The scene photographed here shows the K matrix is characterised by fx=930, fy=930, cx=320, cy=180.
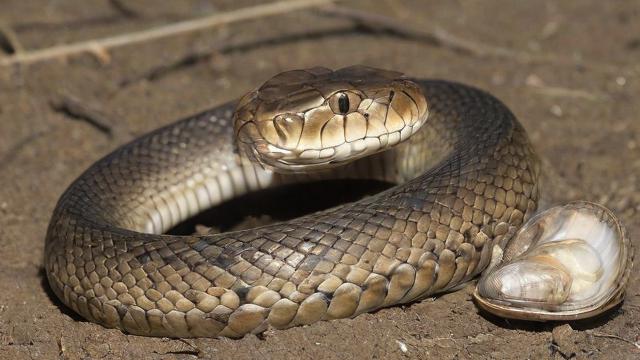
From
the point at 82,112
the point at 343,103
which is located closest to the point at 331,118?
the point at 343,103

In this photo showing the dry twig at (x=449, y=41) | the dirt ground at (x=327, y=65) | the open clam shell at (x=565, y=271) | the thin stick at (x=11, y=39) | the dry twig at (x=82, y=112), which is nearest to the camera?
the open clam shell at (x=565, y=271)

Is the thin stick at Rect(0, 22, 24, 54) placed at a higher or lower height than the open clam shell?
lower

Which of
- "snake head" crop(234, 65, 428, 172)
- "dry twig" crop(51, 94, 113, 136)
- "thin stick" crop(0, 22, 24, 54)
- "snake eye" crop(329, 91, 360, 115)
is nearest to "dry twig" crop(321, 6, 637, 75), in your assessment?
"dry twig" crop(51, 94, 113, 136)

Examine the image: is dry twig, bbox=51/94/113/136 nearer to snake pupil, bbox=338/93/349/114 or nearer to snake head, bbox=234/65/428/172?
snake head, bbox=234/65/428/172

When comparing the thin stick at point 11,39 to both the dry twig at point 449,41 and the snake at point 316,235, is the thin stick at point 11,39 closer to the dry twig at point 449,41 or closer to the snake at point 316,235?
the snake at point 316,235

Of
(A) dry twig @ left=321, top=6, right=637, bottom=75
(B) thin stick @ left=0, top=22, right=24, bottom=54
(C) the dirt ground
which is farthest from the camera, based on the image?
(A) dry twig @ left=321, top=6, right=637, bottom=75

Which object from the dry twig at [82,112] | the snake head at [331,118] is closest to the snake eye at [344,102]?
the snake head at [331,118]

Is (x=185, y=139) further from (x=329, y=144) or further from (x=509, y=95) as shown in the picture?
(x=509, y=95)

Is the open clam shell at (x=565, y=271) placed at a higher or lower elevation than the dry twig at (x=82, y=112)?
higher
